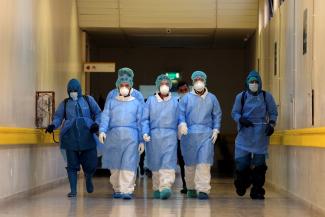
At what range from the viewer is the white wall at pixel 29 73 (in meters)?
8.27

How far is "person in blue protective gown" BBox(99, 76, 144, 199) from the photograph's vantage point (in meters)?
8.88

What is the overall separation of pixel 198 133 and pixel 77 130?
1.65m

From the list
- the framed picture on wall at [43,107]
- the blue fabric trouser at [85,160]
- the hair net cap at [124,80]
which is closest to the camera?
the hair net cap at [124,80]

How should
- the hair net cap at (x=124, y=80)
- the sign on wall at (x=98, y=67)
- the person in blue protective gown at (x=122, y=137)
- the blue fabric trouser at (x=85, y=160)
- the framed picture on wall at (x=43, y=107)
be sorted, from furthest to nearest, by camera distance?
the sign on wall at (x=98, y=67) < the framed picture on wall at (x=43, y=107) < the blue fabric trouser at (x=85, y=160) < the hair net cap at (x=124, y=80) < the person in blue protective gown at (x=122, y=137)

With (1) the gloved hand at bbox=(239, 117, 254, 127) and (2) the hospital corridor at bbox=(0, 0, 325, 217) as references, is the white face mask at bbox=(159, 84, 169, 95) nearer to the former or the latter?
(2) the hospital corridor at bbox=(0, 0, 325, 217)

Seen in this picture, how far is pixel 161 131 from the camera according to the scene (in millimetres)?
8961

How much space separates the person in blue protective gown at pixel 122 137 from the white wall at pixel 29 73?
117 centimetres

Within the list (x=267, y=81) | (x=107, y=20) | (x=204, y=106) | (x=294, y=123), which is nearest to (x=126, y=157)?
(x=204, y=106)

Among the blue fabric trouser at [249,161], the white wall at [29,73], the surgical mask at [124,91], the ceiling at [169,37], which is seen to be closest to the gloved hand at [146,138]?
the surgical mask at [124,91]

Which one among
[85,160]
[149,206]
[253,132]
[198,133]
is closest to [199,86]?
[198,133]

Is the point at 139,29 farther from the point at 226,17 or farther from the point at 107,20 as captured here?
the point at 226,17

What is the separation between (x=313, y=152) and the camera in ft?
25.3

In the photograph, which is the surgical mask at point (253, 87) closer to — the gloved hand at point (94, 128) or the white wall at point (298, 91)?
the white wall at point (298, 91)

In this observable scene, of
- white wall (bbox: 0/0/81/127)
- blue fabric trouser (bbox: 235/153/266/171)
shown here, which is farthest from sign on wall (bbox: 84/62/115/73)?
blue fabric trouser (bbox: 235/153/266/171)
